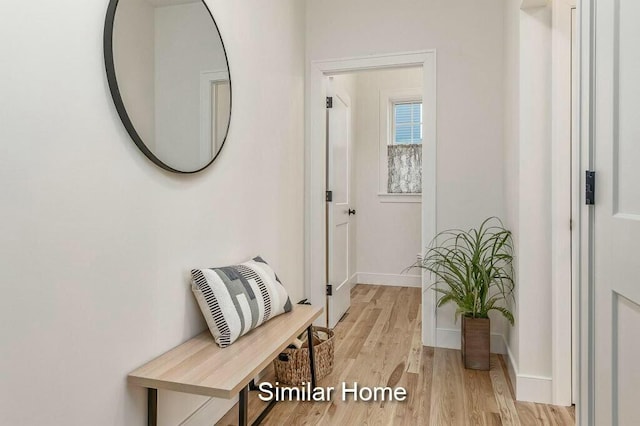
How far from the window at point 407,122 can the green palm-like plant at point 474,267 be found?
7.55ft

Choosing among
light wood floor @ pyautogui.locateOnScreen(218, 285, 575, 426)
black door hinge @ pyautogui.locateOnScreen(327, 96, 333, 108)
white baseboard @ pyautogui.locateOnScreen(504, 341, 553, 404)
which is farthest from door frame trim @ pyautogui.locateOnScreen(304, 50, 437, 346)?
white baseboard @ pyautogui.locateOnScreen(504, 341, 553, 404)

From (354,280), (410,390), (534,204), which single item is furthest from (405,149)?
(410,390)

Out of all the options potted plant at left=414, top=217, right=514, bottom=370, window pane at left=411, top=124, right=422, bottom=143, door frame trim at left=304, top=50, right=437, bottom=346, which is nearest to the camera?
potted plant at left=414, top=217, right=514, bottom=370

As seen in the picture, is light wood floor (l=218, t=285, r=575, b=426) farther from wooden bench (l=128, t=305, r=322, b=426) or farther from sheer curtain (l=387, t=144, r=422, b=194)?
sheer curtain (l=387, t=144, r=422, b=194)

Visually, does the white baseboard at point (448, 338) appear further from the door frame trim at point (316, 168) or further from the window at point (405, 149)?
the window at point (405, 149)

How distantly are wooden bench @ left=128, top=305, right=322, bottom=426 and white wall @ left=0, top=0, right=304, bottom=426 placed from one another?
55 millimetres

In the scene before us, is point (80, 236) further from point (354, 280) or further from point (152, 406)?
point (354, 280)

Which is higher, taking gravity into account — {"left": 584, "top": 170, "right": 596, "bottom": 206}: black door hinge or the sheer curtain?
the sheer curtain

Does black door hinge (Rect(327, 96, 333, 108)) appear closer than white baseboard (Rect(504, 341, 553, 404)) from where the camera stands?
No

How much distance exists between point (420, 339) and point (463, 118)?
163 centimetres

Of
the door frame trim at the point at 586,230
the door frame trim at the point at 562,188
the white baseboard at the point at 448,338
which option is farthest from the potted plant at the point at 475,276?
the door frame trim at the point at 586,230

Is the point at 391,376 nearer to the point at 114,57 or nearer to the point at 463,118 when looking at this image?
the point at 463,118

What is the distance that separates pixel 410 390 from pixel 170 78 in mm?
1932

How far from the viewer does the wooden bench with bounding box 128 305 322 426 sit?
1246 mm
